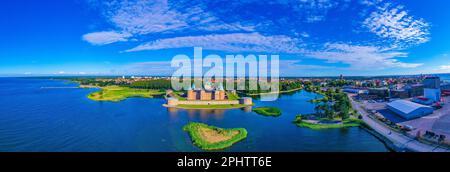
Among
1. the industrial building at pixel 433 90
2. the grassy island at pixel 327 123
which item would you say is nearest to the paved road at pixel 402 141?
the grassy island at pixel 327 123

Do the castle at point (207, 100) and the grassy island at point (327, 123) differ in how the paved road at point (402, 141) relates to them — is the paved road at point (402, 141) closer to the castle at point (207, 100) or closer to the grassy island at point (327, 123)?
the grassy island at point (327, 123)

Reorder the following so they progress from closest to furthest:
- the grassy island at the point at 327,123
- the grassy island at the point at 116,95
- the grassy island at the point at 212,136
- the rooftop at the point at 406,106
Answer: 1. the grassy island at the point at 212,136
2. the grassy island at the point at 327,123
3. the rooftop at the point at 406,106
4. the grassy island at the point at 116,95

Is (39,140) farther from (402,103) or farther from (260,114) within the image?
(402,103)

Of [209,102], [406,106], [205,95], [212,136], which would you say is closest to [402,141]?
[406,106]

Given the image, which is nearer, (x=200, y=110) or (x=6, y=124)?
(x=6, y=124)
